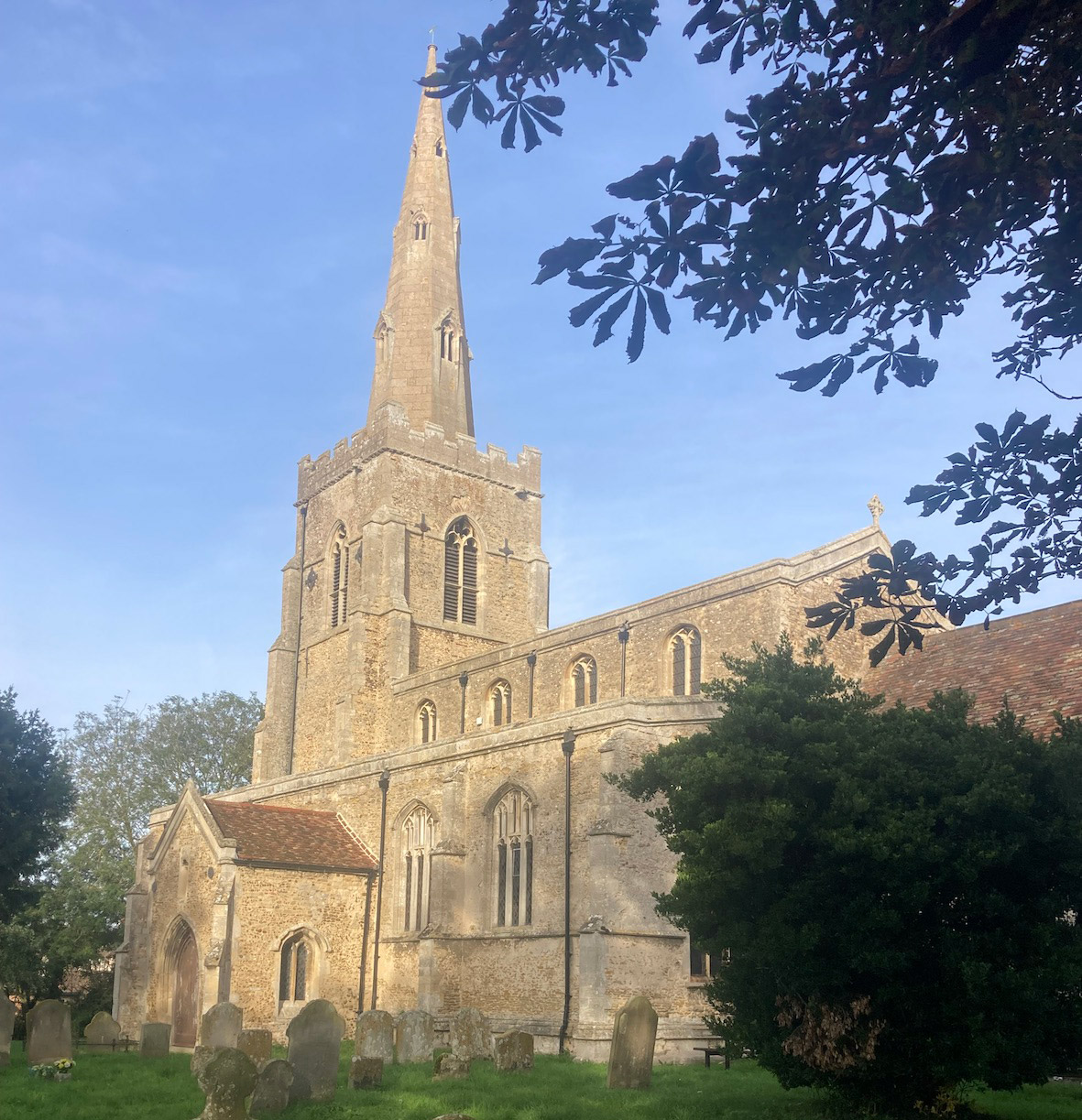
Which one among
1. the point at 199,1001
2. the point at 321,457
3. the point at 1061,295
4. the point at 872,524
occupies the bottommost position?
the point at 199,1001

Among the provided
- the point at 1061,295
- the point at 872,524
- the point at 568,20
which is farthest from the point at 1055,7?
the point at 872,524

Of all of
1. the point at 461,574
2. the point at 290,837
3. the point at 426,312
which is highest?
the point at 426,312

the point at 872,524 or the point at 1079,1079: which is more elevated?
the point at 872,524

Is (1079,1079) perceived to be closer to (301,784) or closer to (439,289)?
(301,784)

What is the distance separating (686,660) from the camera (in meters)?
28.8

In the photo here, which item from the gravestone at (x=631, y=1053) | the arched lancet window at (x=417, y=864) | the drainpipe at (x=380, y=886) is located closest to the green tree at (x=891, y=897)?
the gravestone at (x=631, y=1053)

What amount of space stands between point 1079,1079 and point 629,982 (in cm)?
725

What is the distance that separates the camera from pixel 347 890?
27562 mm

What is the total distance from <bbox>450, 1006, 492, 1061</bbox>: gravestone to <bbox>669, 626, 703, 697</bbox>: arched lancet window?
11.1 m

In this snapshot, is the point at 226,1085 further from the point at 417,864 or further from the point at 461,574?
the point at 461,574

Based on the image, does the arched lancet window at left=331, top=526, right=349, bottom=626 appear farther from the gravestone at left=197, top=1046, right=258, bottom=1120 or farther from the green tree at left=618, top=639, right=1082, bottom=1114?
the gravestone at left=197, top=1046, right=258, bottom=1120

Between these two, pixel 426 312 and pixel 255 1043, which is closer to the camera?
pixel 255 1043

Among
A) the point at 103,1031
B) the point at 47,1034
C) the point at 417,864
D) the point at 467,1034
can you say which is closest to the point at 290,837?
the point at 417,864

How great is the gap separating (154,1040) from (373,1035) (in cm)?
636
